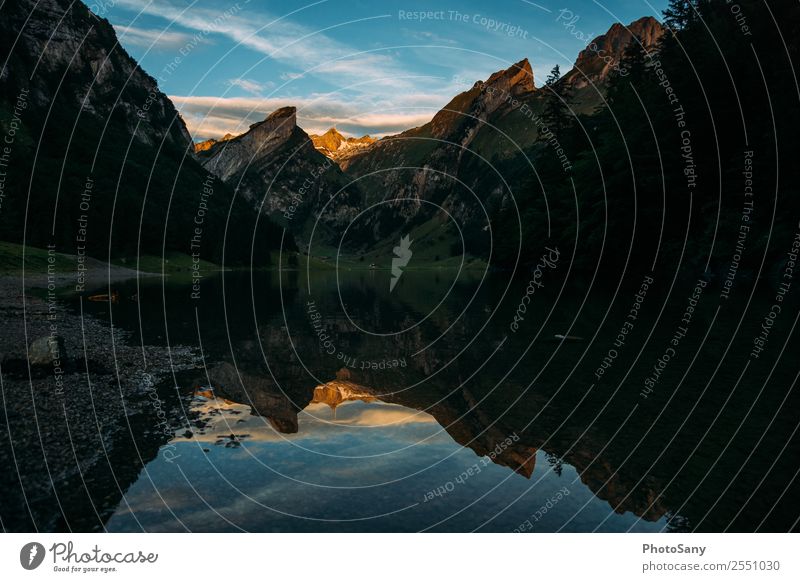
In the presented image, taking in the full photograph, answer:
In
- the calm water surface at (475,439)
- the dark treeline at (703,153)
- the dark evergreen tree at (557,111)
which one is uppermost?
the dark evergreen tree at (557,111)

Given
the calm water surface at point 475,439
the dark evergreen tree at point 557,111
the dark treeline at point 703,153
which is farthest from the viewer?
the dark evergreen tree at point 557,111

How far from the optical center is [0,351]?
27062mm

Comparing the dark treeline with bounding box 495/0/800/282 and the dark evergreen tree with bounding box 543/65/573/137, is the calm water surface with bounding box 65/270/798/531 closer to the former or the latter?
the dark treeline with bounding box 495/0/800/282

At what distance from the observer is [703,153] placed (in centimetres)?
6919

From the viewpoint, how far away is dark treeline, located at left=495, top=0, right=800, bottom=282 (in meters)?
57.6

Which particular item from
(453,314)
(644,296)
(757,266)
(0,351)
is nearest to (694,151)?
(757,266)

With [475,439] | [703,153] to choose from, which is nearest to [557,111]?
[703,153]

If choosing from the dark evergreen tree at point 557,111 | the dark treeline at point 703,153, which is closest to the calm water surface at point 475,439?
the dark treeline at point 703,153

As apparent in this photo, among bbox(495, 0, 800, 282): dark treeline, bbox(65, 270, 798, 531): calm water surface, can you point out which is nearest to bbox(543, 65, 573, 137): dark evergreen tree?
bbox(495, 0, 800, 282): dark treeline

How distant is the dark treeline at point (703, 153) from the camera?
2269 inches

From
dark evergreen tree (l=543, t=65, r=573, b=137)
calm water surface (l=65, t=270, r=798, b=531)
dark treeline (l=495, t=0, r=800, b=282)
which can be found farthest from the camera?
dark evergreen tree (l=543, t=65, r=573, b=137)

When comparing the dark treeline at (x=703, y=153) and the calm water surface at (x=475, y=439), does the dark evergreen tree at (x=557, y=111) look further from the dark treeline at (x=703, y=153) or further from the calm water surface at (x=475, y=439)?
the calm water surface at (x=475, y=439)

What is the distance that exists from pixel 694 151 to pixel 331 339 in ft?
181

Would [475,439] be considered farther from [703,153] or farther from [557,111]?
[557,111]
